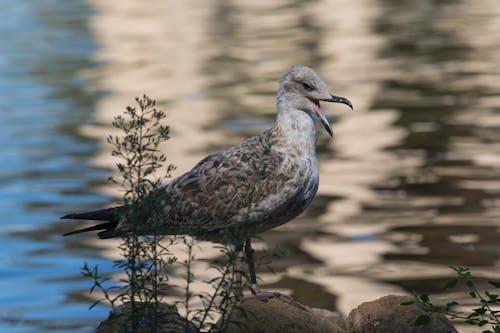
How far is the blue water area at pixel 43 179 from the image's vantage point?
13.3m

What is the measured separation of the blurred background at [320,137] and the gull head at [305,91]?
10.3ft

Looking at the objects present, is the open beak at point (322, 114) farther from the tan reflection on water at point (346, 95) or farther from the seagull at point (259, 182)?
the tan reflection on water at point (346, 95)

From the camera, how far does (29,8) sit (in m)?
56.2

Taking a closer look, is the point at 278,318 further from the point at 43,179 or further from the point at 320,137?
the point at 320,137

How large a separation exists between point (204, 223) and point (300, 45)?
993 inches

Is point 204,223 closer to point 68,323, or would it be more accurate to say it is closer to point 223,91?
point 68,323

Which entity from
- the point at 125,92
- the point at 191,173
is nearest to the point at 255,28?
the point at 125,92

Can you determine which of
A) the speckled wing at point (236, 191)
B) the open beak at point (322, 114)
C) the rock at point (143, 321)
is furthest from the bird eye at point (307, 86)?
the rock at point (143, 321)

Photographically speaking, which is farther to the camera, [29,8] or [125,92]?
[29,8]

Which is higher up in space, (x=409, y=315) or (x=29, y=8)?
(x=29, y=8)

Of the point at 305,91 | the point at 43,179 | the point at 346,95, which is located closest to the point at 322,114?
the point at 305,91

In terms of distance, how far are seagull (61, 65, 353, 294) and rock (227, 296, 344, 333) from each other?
23 centimetres

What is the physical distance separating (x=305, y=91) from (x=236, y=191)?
109 centimetres

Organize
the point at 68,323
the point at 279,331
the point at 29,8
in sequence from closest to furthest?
the point at 279,331, the point at 68,323, the point at 29,8
